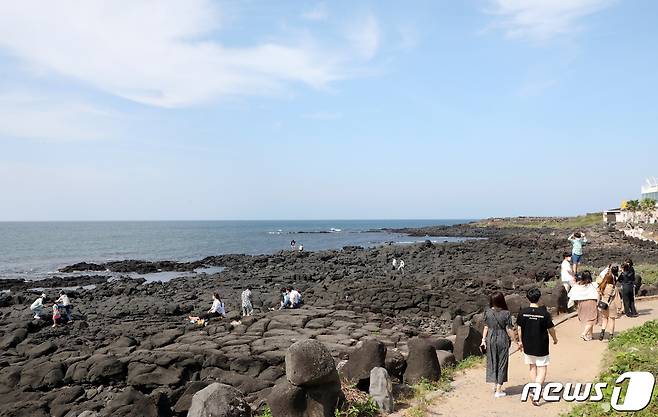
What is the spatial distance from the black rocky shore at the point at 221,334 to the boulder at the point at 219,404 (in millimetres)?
79

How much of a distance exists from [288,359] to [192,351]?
357 inches

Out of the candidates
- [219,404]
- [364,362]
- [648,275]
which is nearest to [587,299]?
[364,362]

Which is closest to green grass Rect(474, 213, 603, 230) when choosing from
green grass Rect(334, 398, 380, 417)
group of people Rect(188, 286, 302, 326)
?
group of people Rect(188, 286, 302, 326)

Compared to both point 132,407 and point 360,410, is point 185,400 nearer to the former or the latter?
point 132,407

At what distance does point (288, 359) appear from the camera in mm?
7797

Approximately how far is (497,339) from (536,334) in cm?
63

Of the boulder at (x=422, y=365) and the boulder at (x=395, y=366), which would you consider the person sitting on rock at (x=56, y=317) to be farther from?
the boulder at (x=422, y=365)

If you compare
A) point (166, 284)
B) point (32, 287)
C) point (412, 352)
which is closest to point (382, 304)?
point (412, 352)

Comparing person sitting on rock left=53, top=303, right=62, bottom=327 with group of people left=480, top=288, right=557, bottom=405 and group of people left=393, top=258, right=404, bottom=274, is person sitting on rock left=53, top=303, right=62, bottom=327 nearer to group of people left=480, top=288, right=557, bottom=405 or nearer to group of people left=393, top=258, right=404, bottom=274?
group of people left=480, top=288, right=557, bottom=405

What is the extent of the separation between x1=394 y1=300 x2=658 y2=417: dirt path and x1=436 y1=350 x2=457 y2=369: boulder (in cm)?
50

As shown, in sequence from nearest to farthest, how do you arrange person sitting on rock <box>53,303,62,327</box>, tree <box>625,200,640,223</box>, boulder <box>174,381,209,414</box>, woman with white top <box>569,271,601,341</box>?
boulder <box>174,381,209,414</box> → woman with white top <box>569,271,601,341</box> → person sitting on rock <box>53,303,62,327</box> → tree <box>625,200,640,223</box>

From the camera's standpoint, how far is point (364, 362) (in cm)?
965

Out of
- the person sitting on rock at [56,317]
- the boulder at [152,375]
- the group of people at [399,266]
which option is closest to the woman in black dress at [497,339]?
the boulder at [152,375]

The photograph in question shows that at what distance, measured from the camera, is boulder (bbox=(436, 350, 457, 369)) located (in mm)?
10742
